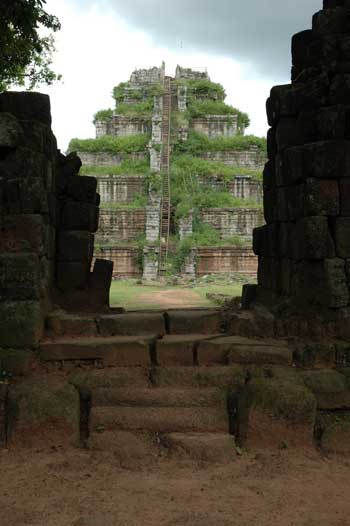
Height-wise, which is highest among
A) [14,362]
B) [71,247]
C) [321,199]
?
[321,199]

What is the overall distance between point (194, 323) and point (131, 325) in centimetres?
72

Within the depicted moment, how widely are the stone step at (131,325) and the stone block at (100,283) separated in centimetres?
128

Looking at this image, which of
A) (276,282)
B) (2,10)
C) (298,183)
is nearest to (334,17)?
(298,183)

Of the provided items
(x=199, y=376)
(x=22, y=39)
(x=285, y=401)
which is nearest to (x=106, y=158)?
(x=22, y=39)

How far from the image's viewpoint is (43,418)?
4.96m

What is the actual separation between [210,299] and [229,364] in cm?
861

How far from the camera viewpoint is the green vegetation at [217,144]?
33.1m

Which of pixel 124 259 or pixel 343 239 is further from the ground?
pixel 343 239

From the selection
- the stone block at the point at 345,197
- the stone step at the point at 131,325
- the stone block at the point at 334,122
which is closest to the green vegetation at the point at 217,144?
the stone block at the point at 334,122

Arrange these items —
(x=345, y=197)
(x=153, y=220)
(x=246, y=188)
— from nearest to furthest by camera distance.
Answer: (x=345, y=197) → (x=153, y=220) → (x=246, y=188)

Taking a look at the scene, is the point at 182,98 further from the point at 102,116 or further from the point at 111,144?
the point at 111,144

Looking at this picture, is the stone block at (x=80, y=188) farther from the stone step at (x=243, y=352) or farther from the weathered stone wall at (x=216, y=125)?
the weathered stone wall at (x=216, y=125)

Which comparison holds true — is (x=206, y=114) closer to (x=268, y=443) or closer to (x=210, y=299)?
(x=210, y=299)

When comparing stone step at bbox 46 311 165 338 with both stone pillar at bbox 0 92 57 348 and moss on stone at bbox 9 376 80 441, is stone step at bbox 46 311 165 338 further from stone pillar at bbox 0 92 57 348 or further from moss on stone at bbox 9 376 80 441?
moss on stone at bbox 9 376 80 441
